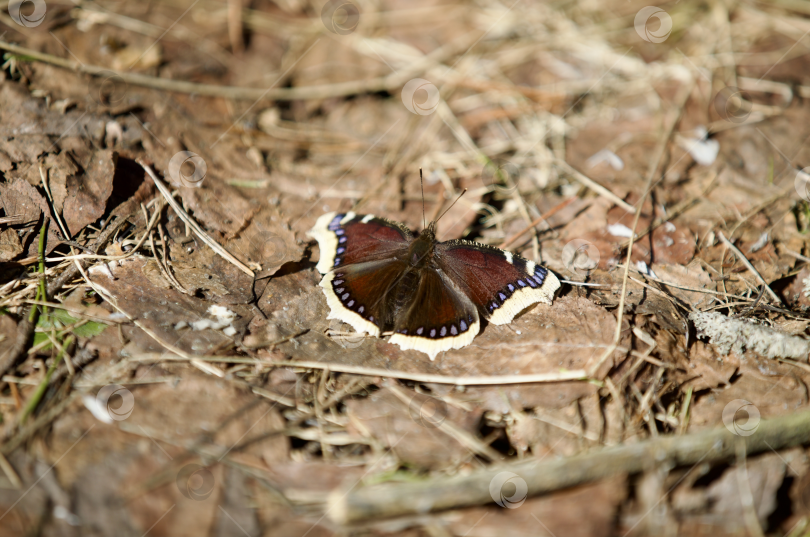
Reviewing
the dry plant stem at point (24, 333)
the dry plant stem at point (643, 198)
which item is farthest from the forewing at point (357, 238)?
the dry plant stem at point (24, 333)

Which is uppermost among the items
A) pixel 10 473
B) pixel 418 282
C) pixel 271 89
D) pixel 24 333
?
pixel 271 89

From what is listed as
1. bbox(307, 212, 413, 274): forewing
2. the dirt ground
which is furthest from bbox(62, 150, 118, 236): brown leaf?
bbox(307, 212, 413, 274): forewing

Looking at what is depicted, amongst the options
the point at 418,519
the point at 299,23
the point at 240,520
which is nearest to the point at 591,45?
the point at 299,23

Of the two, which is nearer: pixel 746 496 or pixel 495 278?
pixel 746 496

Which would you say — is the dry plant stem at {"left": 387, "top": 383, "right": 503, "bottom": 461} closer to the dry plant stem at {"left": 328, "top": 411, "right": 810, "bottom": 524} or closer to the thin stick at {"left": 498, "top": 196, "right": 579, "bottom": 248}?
the dry plant stem at {"left": 328, "top": 411, "right": 810, "bottom": 524}

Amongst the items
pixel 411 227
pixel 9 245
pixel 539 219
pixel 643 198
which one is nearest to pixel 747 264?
pixel 643 198

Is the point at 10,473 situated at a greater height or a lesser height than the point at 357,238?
lesser

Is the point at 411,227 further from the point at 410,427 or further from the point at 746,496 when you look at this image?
the point at 746,496

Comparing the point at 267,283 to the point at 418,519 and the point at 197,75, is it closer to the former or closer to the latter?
the point at 418,519
